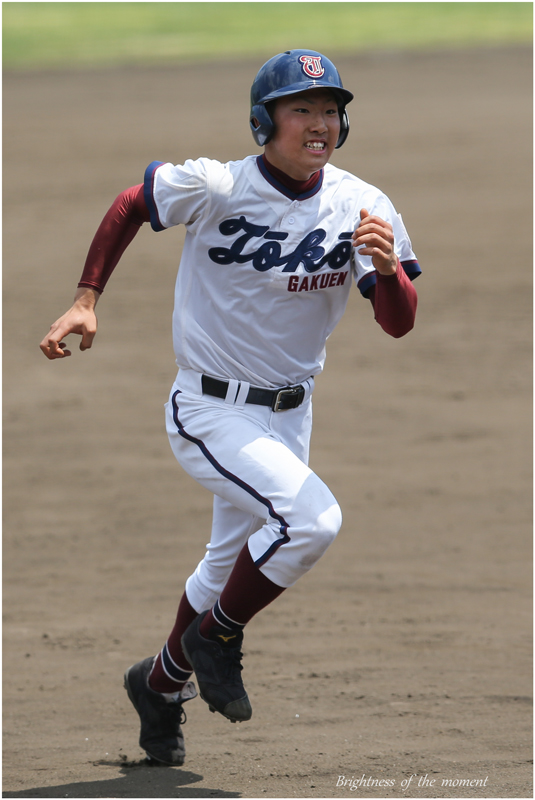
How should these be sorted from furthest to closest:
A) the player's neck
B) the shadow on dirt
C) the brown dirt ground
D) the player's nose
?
the brown dirt ground
the shadow on dirt
the player's neck
the player's nose

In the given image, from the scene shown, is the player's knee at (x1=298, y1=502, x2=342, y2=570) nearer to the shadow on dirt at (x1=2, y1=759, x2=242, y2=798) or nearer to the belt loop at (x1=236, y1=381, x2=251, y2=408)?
the belt loop at (x1=236, y1=381, x2=251, y2=408)

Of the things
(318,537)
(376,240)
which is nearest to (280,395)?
(318,537)

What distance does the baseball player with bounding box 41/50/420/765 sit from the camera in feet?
11.3

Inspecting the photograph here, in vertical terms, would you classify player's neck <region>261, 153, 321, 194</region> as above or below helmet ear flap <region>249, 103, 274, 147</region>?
below

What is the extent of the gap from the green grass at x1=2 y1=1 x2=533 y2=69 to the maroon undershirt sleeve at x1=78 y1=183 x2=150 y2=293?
19805mm

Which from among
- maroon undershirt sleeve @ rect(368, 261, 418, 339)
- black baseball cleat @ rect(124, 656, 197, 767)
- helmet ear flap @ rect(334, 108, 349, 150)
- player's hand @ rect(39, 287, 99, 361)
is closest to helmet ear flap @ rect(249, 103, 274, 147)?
helmet ear flap @ rect(334, 108, 349, 150)

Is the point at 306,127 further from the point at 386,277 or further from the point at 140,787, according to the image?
the point at 140,787

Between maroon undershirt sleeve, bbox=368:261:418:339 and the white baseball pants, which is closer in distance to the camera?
the white baseball pants

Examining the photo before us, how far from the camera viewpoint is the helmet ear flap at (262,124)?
11.7 feet

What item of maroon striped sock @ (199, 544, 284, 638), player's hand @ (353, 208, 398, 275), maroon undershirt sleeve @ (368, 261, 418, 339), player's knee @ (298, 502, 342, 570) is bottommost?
maroon striped sock @ (199, 544, 284, 638)

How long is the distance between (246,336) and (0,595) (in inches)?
120

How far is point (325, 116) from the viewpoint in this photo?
356cm

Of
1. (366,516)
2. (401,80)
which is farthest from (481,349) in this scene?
(401,80)

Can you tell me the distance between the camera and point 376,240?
331 centimetres
